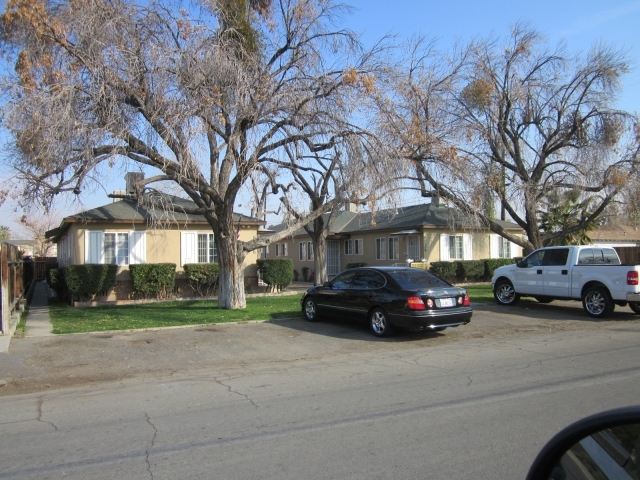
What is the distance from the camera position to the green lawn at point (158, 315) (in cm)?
1295

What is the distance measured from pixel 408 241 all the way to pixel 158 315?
17154mm

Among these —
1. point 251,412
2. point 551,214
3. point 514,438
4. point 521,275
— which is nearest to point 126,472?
point 251,412

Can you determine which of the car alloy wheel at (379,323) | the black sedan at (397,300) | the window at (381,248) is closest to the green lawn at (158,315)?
the black sedan at (397,300)

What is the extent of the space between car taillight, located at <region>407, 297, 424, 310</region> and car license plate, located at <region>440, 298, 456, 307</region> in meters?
0.56

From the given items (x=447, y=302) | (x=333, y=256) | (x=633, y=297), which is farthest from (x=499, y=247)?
(x=447, y=302)

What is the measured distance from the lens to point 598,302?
14.2 m

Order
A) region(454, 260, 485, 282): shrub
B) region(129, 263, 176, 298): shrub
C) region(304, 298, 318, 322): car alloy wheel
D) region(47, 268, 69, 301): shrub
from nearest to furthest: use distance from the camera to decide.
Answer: region(304, 298, 318, 322): car alloy wheel < region(129, 263, 176, 298): shrub < region(47, 268, 69, 301): shrub < region(454, 260, 485, 282): shrub

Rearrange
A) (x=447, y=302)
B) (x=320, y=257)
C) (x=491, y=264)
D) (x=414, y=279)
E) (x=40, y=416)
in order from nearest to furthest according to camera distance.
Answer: (x=40, y=416) → (x=447, y=302) → (x=414, y=279) → (x=320, y=257) → (x=491, y=264)

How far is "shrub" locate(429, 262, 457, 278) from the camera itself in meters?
26.0

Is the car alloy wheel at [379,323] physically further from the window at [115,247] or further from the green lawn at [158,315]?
the window at [115,247]

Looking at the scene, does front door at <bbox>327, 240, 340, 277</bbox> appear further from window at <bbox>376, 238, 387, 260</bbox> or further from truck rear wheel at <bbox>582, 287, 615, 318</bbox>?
truck rear wheel at <bbox>582, 287, 615, 318</bbox>

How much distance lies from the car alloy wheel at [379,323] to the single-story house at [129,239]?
348 inches

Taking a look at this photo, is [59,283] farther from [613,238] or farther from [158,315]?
[613,238]

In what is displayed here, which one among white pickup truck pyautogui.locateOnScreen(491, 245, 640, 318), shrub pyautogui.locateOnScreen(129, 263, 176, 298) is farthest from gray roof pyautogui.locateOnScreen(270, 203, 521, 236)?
shrub pyautogui.locateOnScreen(129, 263, 176, 298)
